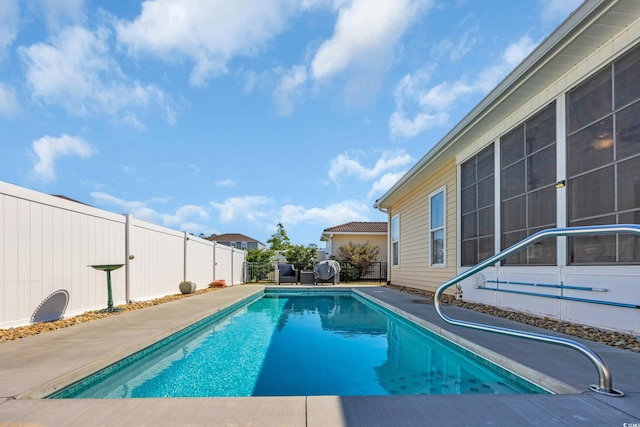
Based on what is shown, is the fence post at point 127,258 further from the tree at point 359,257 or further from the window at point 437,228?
the tree at point 359,257

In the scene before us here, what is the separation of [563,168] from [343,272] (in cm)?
1265

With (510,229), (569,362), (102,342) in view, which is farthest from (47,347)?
(510,229)

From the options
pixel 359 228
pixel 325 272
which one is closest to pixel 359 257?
pixel 325 272

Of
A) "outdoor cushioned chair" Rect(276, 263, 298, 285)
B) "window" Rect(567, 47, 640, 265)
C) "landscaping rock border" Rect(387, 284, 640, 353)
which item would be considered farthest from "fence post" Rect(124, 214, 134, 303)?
"outdoor cushioned chair" Rect(276, 263, 298, 285)

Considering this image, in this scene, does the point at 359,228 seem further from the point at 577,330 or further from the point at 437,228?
the point at 577,330

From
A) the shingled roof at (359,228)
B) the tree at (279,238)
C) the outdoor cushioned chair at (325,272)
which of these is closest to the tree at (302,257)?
the shingled roof at (359,228)

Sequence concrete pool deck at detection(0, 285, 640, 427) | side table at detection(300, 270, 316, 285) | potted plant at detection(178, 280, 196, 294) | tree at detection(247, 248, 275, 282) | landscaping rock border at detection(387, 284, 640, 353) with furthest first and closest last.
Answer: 1. tree at detection(247, 248, 275, 282)
2. side table at detection(300, 270, 316, 285)
3. potted plant at detection(178, 280, 196, 294)
4. landscaping rock border at detection(387, 284, 640, 353)
5. concrete pool deck at detection(0, 285, 640, 427)

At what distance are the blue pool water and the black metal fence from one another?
1072 cm

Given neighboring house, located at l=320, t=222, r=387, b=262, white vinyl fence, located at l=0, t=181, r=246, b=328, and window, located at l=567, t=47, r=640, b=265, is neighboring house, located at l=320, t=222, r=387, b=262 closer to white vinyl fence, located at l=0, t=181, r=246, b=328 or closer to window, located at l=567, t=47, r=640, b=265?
white vinyl fence, located at l=0, t=181, r=246, b=328

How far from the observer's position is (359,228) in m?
20.4

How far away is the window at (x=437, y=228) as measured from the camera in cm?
918

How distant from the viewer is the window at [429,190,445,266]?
30.1 feet

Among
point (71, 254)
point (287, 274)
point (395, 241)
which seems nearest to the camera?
point (71, 254)

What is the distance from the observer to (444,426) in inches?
75.1
